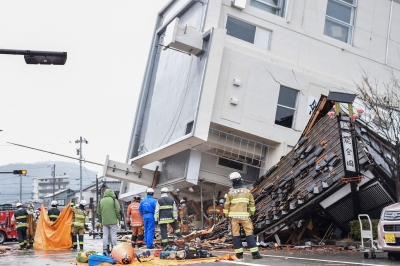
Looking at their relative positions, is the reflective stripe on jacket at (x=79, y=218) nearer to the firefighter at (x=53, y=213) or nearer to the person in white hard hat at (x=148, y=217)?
the firefighter at (x=53, y=213)

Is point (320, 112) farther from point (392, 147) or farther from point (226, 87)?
point (226, 87)

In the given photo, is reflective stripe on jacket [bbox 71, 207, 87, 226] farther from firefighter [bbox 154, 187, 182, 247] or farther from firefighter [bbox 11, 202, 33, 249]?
firefighter [bbox 154, 187, 182, 247]

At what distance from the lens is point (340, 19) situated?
26906mm

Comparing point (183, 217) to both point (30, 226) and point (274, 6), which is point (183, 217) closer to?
point (30, 226)

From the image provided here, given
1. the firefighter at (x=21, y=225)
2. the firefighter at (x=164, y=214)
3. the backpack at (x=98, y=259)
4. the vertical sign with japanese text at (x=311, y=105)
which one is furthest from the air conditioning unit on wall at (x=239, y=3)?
the backpack at (x=98, y=259)

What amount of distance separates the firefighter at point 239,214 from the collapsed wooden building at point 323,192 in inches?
164

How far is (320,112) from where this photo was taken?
63.1ft

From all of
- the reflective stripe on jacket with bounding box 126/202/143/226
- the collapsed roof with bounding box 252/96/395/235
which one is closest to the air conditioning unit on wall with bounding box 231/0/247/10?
the collapsed roof with bounding box 252/96/395/235

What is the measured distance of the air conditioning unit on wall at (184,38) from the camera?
23.1m

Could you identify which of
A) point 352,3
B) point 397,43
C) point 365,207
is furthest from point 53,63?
point 397,43

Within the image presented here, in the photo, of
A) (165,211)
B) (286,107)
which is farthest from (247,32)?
(165,211)

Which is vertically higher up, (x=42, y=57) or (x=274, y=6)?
(x=274, y=6)

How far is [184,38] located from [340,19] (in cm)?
862

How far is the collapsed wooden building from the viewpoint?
15227mm
